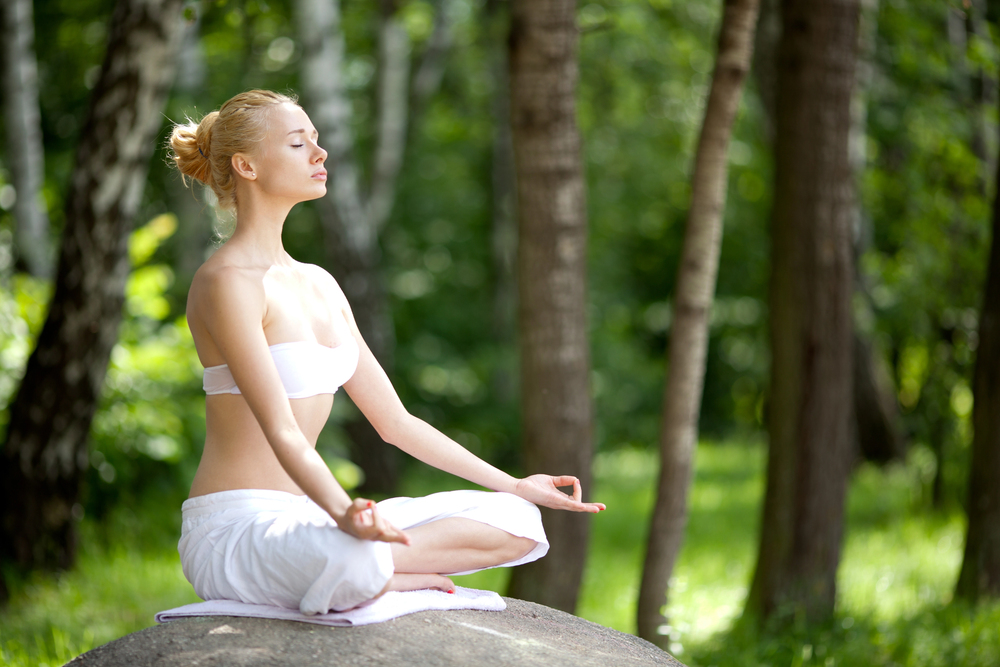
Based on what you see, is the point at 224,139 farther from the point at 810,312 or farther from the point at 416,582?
the point at 810,312

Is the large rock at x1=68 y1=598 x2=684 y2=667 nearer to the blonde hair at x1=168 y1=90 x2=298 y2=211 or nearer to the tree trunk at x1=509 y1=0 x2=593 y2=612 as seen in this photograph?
the blonde hair at x1=168 y1=90 x2=298 y2=211

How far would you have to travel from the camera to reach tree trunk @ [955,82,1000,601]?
5176 mm

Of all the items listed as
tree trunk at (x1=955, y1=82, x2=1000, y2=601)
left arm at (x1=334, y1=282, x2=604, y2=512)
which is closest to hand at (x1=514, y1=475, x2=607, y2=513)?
left arm at (x1=334, y1=282, x2=604, y2=512)

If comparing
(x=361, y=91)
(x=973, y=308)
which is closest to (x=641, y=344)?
(x=361, y=91)

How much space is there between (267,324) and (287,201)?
1.16 feet

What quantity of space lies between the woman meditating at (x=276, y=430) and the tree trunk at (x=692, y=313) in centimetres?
165

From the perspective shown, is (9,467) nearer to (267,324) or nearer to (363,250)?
(267,324)

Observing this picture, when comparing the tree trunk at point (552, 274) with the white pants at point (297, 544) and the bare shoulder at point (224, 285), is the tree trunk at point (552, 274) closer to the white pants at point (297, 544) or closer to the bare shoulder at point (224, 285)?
the white pants at point (297, 544)

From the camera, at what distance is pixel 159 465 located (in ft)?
21.1

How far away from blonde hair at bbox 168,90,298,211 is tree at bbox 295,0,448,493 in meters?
5.89

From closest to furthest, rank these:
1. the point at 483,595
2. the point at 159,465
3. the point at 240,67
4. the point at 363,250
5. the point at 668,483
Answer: the point at 483,595
the point at 668,483
the point at 159,465
the point at 363,250
the point at 240,67

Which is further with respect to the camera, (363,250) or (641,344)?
(641,344)

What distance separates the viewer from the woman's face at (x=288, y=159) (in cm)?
245

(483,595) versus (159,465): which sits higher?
(483,595)
